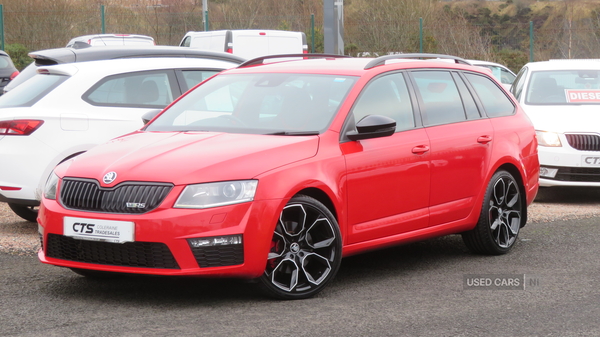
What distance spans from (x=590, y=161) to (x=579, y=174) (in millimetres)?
→ 199

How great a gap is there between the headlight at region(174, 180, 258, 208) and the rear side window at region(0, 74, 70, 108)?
3.34 metres

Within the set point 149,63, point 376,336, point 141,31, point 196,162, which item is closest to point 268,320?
point 376,336

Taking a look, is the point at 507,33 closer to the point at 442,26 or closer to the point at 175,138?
the point at 442,26

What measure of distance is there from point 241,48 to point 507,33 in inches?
599

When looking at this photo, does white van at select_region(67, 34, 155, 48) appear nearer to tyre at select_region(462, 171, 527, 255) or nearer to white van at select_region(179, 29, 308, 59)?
white van at select_region(179, 29, 308, 59)

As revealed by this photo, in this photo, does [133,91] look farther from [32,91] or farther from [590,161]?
[590,161]

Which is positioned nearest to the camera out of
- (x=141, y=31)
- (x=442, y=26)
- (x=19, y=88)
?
(x=19, y=88)

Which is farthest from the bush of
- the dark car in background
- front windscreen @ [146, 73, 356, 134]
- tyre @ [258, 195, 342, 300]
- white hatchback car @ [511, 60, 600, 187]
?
tyre @ [258, 195, 342, 300]

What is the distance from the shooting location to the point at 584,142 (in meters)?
10.5

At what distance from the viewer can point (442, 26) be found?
103 ft

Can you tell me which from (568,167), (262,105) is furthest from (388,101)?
(568,167)

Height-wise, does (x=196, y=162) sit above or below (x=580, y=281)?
above

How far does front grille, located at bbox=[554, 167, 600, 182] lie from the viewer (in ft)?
34.1

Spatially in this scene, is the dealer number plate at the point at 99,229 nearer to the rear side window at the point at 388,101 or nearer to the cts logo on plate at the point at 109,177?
the cts logo on plate at the point at 109,177
